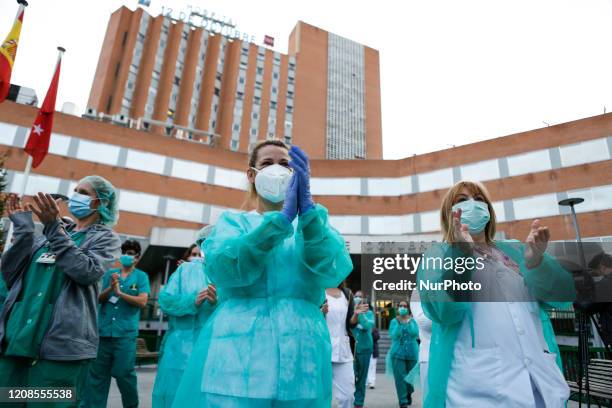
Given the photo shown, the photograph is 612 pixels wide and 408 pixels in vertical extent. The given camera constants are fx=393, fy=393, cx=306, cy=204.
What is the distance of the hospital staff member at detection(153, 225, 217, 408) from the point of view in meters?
3.91

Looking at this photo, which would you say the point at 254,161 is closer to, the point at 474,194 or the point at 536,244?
the point at 474,194

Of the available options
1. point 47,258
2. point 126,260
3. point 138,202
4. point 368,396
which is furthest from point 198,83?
point 47,258

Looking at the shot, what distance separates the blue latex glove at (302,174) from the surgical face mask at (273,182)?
14.1 inches

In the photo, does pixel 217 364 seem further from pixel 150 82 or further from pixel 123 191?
pixel 150 82

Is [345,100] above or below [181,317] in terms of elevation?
above

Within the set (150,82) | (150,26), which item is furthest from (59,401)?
(150,26)

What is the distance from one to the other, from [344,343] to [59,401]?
13.1 ft

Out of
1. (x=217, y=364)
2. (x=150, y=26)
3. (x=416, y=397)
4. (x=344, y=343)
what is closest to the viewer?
(x=217, y=364)

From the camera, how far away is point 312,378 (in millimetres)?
1711

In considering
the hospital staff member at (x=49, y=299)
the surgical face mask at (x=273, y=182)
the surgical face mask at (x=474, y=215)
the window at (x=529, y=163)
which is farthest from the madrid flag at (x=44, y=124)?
the window at (x=529, y=163)

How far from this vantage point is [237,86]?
62.5 metres

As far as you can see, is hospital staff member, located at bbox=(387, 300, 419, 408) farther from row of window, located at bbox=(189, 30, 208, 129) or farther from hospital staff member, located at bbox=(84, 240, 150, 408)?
row of window, located at bbox=(189, 30, 208, 129)

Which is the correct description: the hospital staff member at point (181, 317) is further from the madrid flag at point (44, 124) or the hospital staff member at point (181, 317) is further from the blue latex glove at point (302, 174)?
the madrid flag at point (44, 124)

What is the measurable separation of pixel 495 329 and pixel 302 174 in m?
1.39
